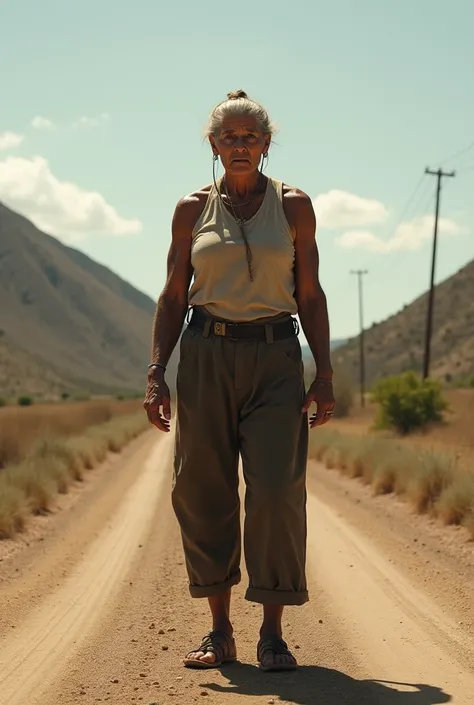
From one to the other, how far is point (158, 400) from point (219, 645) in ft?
3.98

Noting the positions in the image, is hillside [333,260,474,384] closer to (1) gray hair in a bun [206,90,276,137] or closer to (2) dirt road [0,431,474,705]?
(2) dirt road [0,431,474,705]

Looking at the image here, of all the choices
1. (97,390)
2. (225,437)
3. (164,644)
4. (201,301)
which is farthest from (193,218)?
(97,390)

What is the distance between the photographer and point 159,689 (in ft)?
16.5

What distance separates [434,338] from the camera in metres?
Answer: 84.1

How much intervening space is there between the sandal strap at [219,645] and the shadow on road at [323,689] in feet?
0.44

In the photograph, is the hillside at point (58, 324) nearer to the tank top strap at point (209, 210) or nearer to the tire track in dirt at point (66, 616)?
the tire track in dirt at point (66, 616)

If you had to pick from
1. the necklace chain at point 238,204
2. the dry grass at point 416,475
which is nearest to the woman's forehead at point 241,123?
the necklace chain at point 238,204

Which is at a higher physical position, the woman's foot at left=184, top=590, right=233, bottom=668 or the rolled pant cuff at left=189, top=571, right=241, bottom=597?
the rolled pant cuff at left=189, top=571, right=241, bottom=597

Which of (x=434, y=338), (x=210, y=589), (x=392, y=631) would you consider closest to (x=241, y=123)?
(x=210, y=589)

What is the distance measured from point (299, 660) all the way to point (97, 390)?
120 metres

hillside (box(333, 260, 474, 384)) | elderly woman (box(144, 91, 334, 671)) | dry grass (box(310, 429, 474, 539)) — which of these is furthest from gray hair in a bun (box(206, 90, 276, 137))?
hillside (box(333, 260, 474, 384))

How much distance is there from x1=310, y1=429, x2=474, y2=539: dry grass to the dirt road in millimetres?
466

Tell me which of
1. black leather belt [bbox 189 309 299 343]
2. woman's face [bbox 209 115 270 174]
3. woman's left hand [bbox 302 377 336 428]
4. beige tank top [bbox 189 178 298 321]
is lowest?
woman's left hand [bbox 302 377 336 428]

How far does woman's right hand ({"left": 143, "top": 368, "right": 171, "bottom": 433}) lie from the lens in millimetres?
5656
